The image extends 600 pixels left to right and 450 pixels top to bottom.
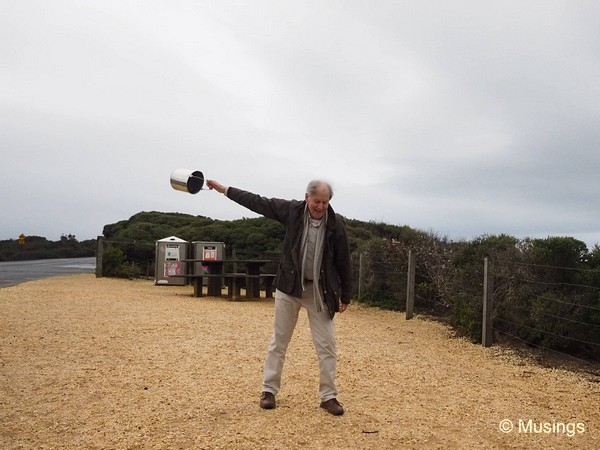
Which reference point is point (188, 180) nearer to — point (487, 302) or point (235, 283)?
point (487, 302)

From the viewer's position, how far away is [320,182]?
14.1 ft

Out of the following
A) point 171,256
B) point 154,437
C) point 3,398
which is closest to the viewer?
point 154,437

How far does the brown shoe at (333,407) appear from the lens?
429cm

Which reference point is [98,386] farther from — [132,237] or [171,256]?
[132,237]

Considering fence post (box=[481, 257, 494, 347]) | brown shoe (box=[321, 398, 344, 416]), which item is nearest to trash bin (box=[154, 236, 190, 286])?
fence post (box=[481, 257, 494, 347])

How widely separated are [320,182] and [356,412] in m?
1.80

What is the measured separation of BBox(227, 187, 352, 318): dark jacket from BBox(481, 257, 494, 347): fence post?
434cm

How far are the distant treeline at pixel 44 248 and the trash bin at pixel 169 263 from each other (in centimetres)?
2108

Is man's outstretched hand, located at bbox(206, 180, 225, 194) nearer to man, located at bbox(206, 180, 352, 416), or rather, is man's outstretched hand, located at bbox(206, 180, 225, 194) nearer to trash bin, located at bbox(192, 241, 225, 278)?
man, located at bbox(206, 180, 352, 416)


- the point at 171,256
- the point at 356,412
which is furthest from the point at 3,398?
the point at 171,256

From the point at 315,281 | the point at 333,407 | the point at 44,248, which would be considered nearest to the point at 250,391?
the point at 333,407

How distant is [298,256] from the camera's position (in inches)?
172

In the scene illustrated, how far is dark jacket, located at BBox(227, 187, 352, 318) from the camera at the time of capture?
4332mm

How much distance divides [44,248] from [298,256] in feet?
135
